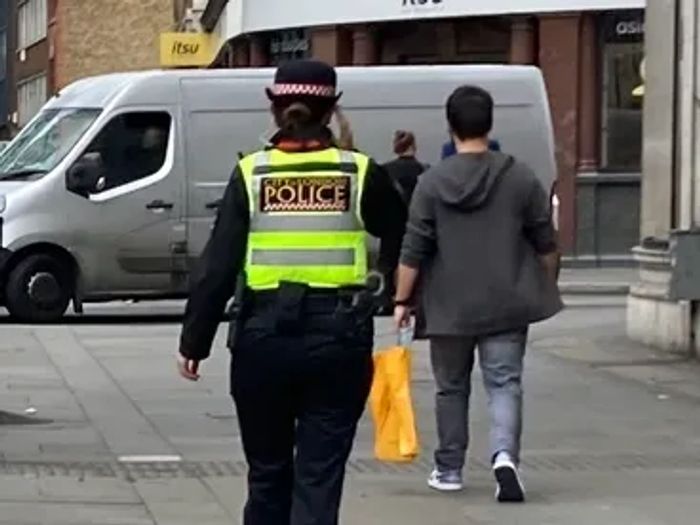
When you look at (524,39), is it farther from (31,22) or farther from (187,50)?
(31,22)

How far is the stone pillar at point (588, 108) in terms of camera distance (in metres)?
29.4

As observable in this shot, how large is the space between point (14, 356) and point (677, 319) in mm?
4858

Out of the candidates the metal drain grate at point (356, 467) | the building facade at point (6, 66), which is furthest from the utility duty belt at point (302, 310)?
the building facade at point (6, 66)

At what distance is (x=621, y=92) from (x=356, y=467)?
783 inches

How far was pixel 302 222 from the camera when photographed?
6691mm

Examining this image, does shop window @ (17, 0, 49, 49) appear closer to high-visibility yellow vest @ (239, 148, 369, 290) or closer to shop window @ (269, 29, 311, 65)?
shop window @ (269, 29, 311, 65)

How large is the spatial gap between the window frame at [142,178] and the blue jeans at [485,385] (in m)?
11.1

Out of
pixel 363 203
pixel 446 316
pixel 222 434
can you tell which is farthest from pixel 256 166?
pixel 222 434

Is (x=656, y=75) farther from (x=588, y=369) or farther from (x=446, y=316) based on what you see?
(x=446, y=316)

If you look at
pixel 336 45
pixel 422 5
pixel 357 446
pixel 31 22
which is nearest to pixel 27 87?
pixel 31 22

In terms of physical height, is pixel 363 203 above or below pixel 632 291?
above

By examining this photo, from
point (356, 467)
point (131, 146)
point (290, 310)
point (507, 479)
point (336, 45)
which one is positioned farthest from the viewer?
point (336, 45)

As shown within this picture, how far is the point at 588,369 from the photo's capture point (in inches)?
589

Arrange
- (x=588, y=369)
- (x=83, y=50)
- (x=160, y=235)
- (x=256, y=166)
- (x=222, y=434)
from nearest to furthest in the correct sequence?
(x=256, y=166) < (x=222, y=434) < (x=588, y=369) < (x=160, y=235) < (x=83, y=50)
